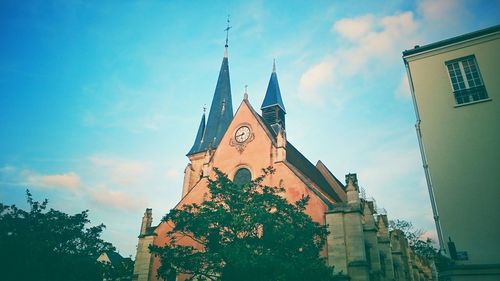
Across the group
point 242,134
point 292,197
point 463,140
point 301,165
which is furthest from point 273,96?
point 463,140

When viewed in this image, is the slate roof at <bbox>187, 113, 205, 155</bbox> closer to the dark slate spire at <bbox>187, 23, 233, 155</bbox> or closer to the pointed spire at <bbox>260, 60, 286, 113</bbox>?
the dark slate spire at <bbox>187, 23, 233, 155</bbox>

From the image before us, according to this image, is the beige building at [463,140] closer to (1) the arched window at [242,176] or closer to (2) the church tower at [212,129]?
(1) the arched window at [242,176]

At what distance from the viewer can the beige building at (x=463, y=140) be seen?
1110cm

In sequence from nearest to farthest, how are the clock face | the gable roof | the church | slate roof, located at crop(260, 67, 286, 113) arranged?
1. the church
2. the gable roof
3. the clock face
4. slate roof, located at crop(260, 67, 286, 113)

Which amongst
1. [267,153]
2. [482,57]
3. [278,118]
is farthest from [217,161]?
[482,57]

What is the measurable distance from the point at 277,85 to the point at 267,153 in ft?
45.2

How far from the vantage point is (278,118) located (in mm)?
28516

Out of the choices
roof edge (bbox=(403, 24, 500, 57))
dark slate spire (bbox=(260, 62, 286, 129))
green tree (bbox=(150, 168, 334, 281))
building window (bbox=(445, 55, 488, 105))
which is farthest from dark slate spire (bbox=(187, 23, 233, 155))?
building window (bbox=(445, 55, 488, 105))

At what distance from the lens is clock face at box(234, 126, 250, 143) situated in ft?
71.6

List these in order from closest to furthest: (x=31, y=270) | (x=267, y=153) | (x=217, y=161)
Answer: (x=31, y=270) → (x=267, y=153) → (x=217, y=161)

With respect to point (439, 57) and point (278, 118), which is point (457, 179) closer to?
point (439, 57)

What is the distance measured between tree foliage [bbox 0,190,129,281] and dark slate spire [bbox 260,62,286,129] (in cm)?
1625

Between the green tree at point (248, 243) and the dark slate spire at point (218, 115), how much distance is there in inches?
698

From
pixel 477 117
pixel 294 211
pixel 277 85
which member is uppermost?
pixel 277 85
